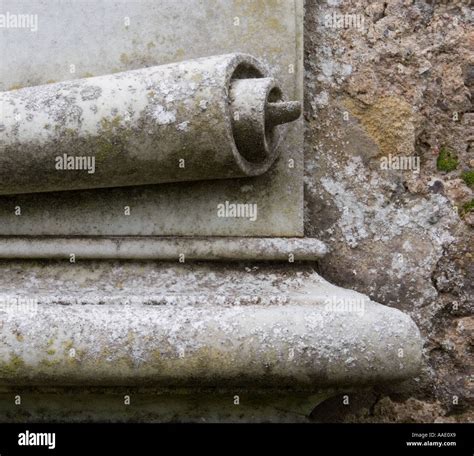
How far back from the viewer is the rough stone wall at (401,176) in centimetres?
170

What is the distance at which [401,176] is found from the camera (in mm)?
1731

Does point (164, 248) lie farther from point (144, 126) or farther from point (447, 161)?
point (447, 161)

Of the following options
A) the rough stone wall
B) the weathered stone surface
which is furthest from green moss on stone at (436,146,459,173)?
the weathered stone surface

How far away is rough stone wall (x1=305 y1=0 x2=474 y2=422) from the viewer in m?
1.70

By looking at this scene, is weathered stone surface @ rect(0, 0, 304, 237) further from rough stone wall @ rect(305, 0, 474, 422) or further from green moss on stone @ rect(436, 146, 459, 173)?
green moss on stone @ rect(436, 146, 459, 173)

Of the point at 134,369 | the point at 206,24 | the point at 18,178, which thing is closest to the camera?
the point at 134,369

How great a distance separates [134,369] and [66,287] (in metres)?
0.28

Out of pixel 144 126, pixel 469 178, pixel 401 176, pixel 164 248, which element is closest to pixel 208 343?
pixel 164 248

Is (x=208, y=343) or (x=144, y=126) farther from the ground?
(x=144, y=126)

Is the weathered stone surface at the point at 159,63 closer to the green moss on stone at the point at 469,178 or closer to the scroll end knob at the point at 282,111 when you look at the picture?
the scroll end knob at the point at 282,111

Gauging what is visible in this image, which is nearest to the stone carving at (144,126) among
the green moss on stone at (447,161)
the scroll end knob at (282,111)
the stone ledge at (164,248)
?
the scroll end knob at (282,111)

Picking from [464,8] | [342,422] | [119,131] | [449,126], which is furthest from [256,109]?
[342,422]

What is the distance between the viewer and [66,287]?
65.5 inches

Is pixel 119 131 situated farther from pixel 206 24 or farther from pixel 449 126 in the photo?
pixel 449 126
